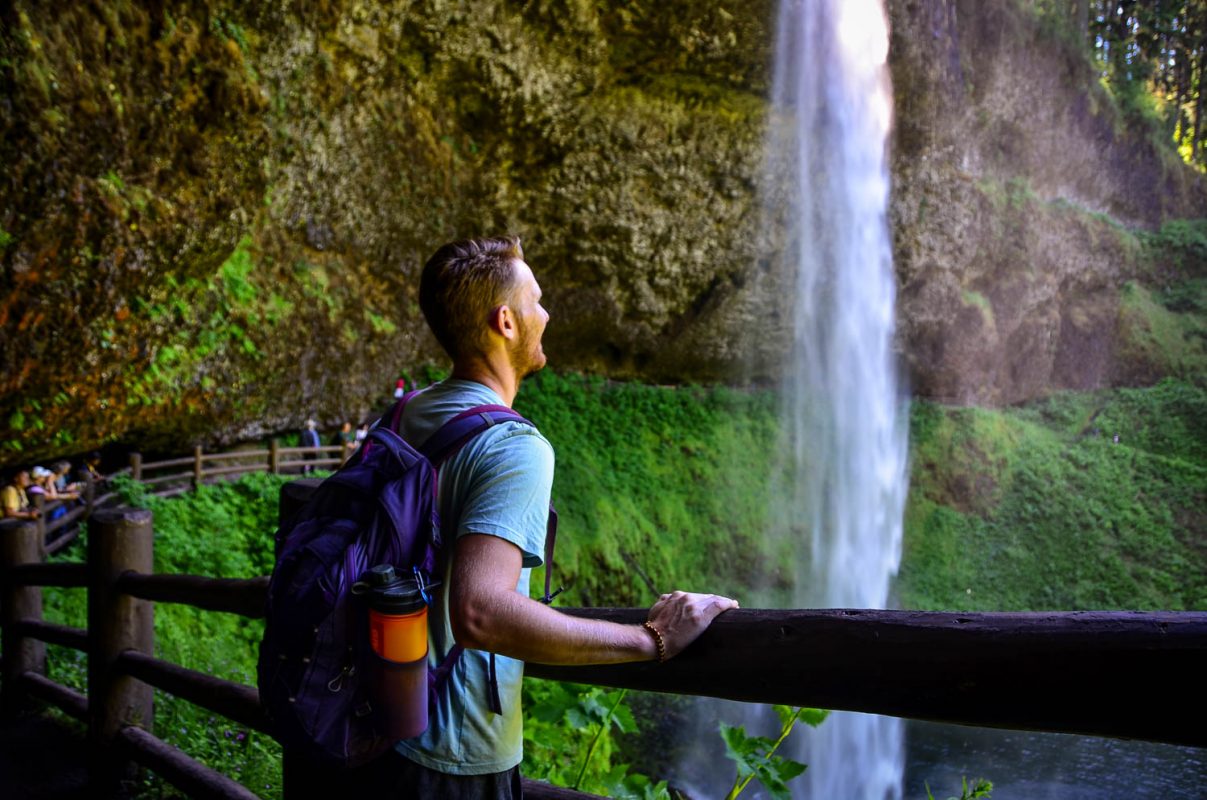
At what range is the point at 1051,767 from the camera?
10102mm

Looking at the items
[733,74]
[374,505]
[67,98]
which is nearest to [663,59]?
[733,74]

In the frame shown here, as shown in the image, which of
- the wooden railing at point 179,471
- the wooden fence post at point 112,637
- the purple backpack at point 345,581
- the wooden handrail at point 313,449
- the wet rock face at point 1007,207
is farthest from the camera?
the wet rock face at point 1007,207

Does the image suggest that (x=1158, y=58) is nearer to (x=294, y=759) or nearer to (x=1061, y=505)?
(x=1061, y=505)

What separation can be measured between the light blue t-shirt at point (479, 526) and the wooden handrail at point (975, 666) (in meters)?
0.34

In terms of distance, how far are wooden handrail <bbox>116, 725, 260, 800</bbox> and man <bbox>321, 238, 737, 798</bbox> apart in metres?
1.42

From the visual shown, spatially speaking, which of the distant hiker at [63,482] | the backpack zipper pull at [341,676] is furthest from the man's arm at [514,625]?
the distant hiker at [63,482]

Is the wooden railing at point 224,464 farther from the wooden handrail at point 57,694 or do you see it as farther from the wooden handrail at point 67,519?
Result: the wooden handrail at point 57,694

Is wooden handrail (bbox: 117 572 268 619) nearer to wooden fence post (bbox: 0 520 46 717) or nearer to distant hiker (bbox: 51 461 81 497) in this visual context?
wooden fence post (bbox: 0 520 46 717)

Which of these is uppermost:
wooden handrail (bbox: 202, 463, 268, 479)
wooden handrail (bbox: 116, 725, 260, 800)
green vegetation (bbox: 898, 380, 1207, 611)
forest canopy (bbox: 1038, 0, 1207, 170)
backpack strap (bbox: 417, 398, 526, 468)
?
forest canopy (bbox: 1038, 0, 1207, 170)

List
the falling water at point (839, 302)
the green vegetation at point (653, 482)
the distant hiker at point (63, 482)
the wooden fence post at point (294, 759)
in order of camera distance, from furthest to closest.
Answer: the falling water at point (839, 302) → the green vegetation at point (653, 482) → the distant hiker at point (63, 482) → the wooden fence post at point (294, 759)

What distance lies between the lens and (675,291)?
1873 centimetres

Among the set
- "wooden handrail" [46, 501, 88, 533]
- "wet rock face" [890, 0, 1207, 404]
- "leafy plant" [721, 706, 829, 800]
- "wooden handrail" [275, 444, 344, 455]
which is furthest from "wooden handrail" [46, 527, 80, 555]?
"wet rock face" [890, 0, 1207, 404]

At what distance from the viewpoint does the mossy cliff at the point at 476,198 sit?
8.98m

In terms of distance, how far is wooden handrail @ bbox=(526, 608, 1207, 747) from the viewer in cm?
107
